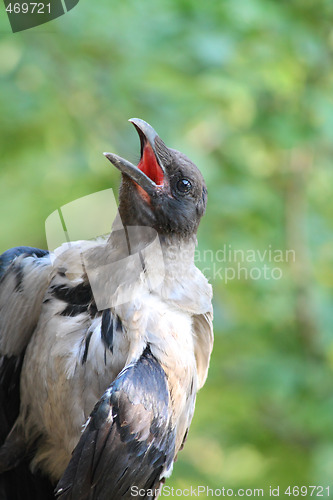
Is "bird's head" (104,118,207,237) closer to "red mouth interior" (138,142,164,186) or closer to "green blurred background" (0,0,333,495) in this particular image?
"red mouth interior" (138,142,164,186)

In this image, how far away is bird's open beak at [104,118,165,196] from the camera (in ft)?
10.7

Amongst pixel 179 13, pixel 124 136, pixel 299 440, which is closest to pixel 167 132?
pixel 124 136

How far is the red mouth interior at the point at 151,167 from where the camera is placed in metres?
3.47

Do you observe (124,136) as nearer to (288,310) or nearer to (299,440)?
(288,310)

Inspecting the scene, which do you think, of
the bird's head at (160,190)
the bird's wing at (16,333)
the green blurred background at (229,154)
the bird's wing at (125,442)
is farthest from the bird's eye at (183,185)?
the bird's wing at (125,442)

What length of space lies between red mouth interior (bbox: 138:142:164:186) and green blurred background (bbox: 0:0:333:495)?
0.54 m

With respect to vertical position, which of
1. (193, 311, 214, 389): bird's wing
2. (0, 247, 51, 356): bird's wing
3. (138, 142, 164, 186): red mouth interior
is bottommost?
(193, 311, 214, 389): bird's wing

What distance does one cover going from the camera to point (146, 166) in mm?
3557

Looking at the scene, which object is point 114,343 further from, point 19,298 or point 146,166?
point 146,166

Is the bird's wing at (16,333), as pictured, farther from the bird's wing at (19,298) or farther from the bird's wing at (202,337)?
the bird's wing at (202,337)

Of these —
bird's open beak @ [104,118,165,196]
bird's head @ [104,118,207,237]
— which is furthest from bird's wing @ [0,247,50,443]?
bird's open beak @ [104,118,165,196]

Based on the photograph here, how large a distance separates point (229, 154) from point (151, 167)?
240 centimetres

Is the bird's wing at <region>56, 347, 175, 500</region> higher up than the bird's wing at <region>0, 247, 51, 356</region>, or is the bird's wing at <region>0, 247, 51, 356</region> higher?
the bird's wing at <region>0, 247, 51, 356</region>

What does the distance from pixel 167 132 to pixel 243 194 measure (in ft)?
3.53
